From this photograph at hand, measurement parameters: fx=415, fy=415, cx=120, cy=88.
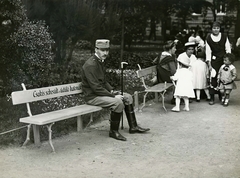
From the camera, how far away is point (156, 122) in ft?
25.5

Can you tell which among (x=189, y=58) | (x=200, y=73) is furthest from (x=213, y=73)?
(x=189, y=58)

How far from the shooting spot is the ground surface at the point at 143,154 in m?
5.18

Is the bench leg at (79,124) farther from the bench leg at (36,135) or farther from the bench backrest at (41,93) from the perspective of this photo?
the bench leg at (36,135)

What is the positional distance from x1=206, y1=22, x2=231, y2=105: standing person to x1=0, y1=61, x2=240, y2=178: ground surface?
5.94 ft

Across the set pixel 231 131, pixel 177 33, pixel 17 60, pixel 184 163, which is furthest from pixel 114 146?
pixel 177 33

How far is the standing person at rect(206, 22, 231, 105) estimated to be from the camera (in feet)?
30.5

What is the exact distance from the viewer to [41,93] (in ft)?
21.2

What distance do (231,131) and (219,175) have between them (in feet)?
7.37

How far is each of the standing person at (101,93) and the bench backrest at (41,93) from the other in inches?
12.4

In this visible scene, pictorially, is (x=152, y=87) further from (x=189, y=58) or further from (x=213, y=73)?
(x=213, y=73)

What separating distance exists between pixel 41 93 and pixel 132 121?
61.8 inches

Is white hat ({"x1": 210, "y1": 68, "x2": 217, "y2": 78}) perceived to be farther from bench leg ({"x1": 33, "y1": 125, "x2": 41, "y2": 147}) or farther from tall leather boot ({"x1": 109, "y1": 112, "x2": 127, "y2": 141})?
bench leg ({"x1": 33, "y1": 125, "x2": 41, "y2": 147})

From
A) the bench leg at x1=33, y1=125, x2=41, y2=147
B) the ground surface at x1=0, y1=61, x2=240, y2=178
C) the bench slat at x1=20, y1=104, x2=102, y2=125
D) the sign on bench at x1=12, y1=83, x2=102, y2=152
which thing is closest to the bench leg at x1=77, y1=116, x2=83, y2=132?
the sign on bench at x1=12, y1=83, x2=102, y2=152

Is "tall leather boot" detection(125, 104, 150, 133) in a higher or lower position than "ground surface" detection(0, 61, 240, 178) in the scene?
higher
